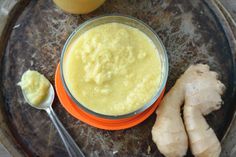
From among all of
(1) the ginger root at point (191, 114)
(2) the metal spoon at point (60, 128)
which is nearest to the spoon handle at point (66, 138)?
(2) the metal spoon at point (60, 128)

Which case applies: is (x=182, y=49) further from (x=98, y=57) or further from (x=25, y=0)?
(x=25, y=0)

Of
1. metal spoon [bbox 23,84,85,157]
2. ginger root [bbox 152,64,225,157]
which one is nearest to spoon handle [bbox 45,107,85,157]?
metal spoon [bbox 23,84,85,157]

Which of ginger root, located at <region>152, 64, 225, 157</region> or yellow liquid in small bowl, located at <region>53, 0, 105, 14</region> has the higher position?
yellow liquid in small bowl, located at <region>53, 0, 105, 14</region>

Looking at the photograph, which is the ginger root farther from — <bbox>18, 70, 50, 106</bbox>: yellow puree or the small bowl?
<bbox>18, 70, 50, 106</bbox>: yellow puree

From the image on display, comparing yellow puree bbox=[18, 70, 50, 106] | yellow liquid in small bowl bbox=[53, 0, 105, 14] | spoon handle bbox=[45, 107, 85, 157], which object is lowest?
spoon handle bbox=[45, 107, 85, 157]

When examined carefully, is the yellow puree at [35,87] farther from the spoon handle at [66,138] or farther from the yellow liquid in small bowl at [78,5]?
the yellow liquid in small bowl at [78,5]

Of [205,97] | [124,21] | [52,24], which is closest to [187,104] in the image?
[205,97]
